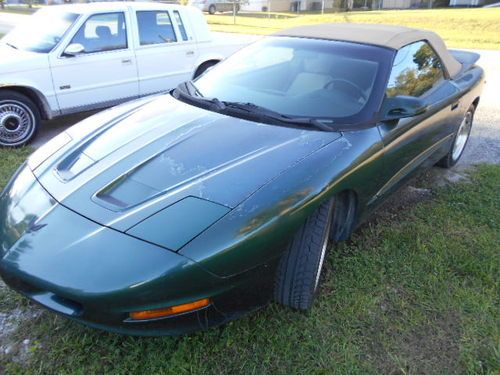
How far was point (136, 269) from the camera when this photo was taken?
172 centimetres

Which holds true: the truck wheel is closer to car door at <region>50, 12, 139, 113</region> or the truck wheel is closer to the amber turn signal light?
car door at <region>50, 12, 139, 113</region>

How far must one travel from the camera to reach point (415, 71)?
3320mm

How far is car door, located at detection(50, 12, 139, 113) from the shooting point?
491 centimetres

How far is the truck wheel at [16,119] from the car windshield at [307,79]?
247 centimetres

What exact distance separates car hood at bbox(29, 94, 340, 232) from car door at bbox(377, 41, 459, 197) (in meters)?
0.58

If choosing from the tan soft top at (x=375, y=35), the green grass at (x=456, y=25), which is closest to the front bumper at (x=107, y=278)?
the tan soft top at (x=375, y=35)

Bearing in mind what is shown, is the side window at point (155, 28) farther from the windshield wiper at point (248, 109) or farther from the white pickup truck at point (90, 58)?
the windshield wiper at point (248, 109)

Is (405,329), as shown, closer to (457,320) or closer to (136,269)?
(457,320)

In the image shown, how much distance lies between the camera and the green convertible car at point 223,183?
177 cm

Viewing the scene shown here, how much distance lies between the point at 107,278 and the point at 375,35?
272 cm

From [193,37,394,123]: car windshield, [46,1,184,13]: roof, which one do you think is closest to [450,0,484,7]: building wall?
[46,1,184,13]: roof

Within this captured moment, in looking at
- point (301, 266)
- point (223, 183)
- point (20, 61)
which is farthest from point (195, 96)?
point (20, 61)

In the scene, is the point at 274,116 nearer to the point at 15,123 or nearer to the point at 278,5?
the point at 15,123

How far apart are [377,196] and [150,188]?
152 cm
